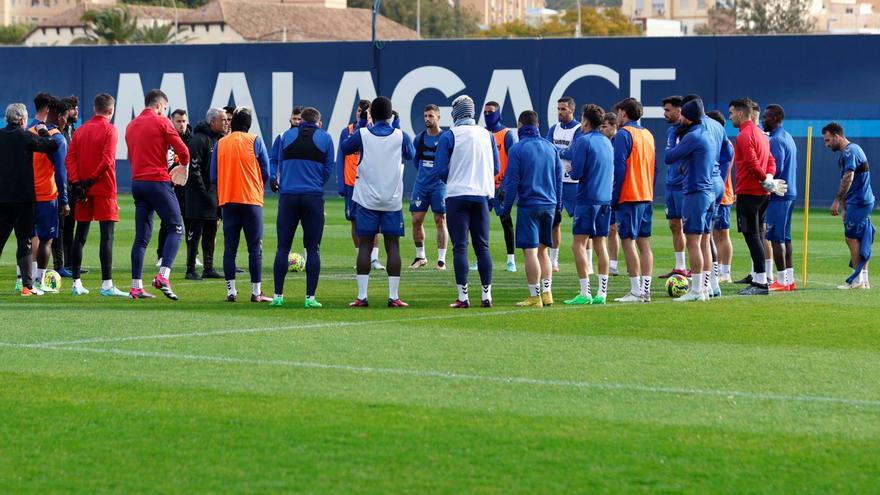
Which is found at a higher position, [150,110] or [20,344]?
[150,110]

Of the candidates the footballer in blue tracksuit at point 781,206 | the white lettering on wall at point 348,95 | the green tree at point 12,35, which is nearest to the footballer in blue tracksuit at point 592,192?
the footballer in blue tracksuit at point 781,206

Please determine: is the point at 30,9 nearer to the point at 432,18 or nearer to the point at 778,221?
the point at 432,18

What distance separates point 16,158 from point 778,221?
851cm

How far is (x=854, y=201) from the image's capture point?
1745 centimetres

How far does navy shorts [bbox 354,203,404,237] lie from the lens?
47.5 ft

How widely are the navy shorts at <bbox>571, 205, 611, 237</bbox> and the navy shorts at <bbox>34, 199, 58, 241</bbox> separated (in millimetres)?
5876

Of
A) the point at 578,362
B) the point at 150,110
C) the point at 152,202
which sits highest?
the point at 150,110

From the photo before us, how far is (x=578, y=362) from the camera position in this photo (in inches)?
433

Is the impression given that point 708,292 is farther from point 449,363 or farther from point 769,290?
point 449,363

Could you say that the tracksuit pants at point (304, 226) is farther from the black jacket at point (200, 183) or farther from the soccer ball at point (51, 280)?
the black jacket at point (200, 183)

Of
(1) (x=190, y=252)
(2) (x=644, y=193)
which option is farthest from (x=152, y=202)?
(2) (x=644, y=193)

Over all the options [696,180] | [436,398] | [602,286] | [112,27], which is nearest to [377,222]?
[602,286]

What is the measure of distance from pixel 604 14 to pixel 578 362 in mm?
130365

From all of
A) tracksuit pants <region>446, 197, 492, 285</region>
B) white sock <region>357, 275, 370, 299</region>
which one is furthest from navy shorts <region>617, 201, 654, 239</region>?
white sock <region>357, 275, 370, 299</region>
